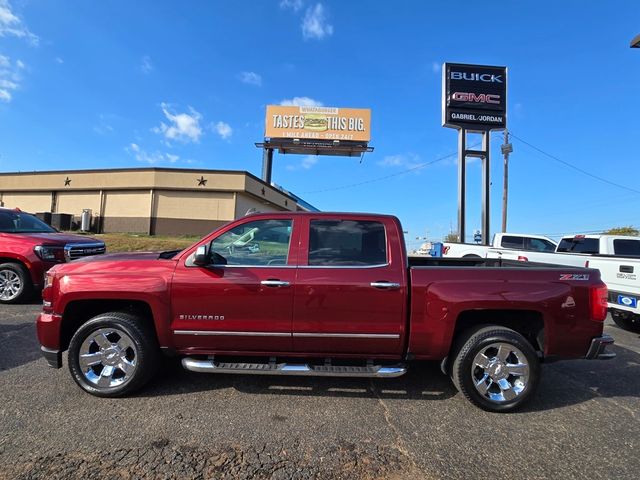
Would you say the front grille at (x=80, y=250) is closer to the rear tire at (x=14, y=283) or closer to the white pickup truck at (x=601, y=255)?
the rear tire at (x=14, y=283)

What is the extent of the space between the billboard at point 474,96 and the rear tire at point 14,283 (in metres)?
19.6

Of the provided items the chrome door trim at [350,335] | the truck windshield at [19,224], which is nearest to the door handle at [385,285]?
the chrome door trim at [350,335]

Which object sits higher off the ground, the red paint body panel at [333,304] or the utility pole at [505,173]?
the utility pole at [505,173]

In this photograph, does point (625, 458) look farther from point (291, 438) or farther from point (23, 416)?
point (23, 416)

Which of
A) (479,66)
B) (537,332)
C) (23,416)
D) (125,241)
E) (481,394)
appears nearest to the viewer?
(23,416)

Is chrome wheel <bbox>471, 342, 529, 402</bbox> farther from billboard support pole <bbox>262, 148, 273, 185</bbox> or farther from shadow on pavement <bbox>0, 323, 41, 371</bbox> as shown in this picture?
billboard support pole <bbox>262, 148, 273, 185</bbox>

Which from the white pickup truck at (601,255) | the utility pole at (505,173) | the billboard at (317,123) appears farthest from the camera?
the billboard at (317,123)

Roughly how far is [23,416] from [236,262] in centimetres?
220

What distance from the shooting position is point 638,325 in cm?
777

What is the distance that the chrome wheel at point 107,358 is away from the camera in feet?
12.5

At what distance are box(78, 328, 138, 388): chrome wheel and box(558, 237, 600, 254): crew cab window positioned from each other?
1064 centimetres

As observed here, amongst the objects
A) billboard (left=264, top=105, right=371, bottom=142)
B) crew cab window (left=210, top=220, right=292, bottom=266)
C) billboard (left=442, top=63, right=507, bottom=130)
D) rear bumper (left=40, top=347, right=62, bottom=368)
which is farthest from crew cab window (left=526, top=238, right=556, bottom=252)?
billboard (left=264, top=105, right=371, bottom=142)

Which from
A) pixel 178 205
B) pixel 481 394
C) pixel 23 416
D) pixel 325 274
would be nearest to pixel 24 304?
pixel 23 416

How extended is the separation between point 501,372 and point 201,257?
3011mm
